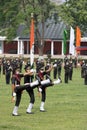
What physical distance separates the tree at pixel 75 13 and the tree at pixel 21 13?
2914mm

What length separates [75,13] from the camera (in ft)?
211

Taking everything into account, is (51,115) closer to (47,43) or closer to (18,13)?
(18,13)

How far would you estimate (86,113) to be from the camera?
1889cm

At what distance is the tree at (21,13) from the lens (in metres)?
64.8

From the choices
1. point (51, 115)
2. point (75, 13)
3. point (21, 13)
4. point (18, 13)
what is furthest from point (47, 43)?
point (51, 115)

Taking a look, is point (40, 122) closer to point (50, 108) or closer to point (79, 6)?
point (50, 108)

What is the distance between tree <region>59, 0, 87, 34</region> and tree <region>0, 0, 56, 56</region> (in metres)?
2.91

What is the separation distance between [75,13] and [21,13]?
6613 millimetres

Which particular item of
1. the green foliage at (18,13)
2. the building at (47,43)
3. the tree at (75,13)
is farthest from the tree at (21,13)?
the building at (47,43)

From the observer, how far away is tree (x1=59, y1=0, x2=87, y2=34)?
62.5 metres

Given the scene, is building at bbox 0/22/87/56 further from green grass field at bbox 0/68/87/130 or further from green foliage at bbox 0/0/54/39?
green grass field at bbox 0/68/87/130

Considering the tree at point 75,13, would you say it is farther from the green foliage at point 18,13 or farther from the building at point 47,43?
the building at point 47,43

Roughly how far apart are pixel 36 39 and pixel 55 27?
11505 millimetres

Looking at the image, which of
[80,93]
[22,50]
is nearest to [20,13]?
[22,50]
